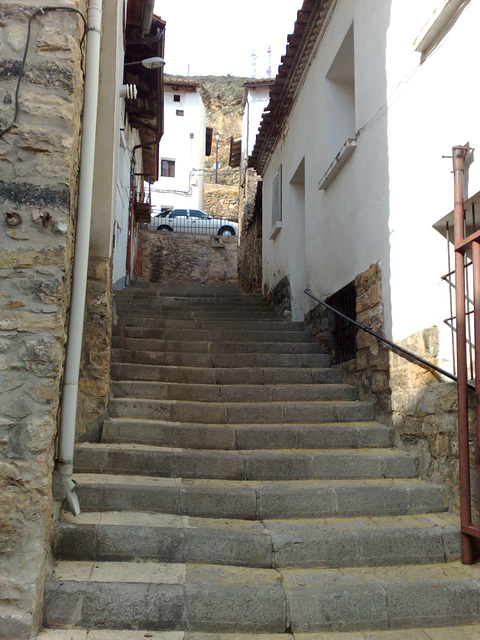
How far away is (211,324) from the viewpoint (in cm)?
685

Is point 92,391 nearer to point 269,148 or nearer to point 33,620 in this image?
point 33,620

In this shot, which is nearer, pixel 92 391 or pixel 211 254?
pixel 92 391

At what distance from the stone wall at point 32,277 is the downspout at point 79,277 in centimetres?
15

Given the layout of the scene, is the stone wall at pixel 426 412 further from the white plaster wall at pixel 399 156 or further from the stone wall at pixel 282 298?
the stone wall at pixel 282 298

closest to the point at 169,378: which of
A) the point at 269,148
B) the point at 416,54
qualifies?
the point at 416,54

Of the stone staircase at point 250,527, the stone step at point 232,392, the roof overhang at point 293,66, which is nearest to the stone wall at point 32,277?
the stone staircase at point 250,527

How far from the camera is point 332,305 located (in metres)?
6.31

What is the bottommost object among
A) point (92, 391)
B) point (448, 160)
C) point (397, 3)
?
point (92, 391)

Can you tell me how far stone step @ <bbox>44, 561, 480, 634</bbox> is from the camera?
8.71 ft

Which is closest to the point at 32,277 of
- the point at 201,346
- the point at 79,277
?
the point at 79,277

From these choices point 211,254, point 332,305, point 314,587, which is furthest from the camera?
point 211,254

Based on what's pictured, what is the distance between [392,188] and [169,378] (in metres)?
2.59

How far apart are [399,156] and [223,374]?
2.51 m

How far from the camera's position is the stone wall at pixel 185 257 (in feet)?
56.0
